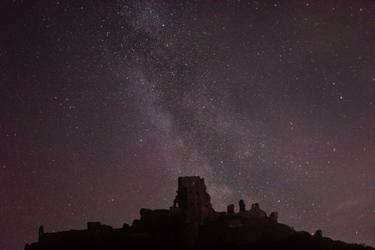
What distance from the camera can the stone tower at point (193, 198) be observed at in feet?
247

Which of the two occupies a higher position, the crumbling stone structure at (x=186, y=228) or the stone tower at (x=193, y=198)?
the stone tower at (x=193, y=198)

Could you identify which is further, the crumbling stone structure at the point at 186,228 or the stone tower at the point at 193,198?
the stone tower at the point at 193,198

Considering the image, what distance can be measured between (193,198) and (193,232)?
1017 cm

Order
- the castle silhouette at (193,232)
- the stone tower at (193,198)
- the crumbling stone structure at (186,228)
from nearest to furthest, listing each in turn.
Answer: the castle silhouette at (193,232)
the crumbling stone structure at (186,228)
the stone tower at (193,198)

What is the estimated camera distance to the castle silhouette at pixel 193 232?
65.7 m

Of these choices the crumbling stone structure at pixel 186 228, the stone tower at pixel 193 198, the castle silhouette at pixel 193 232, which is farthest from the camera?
the stone tower at pixel 193 198

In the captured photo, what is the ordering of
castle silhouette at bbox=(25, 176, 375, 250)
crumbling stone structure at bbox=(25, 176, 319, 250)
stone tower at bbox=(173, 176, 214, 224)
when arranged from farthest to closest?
stone tower at bbox=(173, 176, 214, 224)
crumbling stone structure at bbox=(25, 176, 319, 250)
castle silhouette at bbox=(25, 176, 375, 250)

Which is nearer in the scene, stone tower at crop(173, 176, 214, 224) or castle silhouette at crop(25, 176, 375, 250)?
castle silhouette at crop(25, 176, 375, 250)

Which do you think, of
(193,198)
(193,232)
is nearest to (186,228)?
(193,232)

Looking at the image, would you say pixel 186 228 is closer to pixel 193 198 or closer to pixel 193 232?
pixel 193 232

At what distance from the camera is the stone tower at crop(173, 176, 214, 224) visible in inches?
2965

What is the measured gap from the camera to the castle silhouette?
65688 millimetres

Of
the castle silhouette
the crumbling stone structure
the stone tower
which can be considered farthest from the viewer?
the stone tower

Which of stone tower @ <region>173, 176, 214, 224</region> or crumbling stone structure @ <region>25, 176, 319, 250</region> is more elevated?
stone tower @ <region>173, 176, 214, 224</region>
